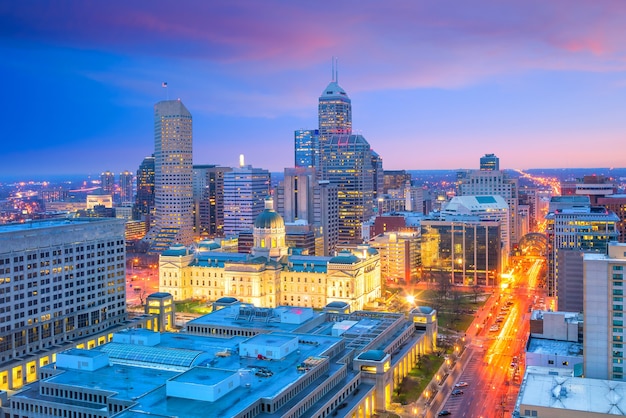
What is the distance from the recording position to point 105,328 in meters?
126

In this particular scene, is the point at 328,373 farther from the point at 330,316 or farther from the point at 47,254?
the point at 47,254

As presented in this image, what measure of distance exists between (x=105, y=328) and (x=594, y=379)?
83097 mm

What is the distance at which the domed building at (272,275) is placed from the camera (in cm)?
16138

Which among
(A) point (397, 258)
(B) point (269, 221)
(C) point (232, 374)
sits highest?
(B) point (269, 221)

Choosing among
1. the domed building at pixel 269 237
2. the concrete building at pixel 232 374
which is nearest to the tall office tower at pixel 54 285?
the concrete building at pixel 232 374

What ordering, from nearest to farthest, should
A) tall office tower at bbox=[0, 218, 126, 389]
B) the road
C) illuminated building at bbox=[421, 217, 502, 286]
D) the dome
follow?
the road, tall office tower at bbox=[0, 218, 126, 389], the dome, illuminated building at bbox=[421, 217, 502, 286]

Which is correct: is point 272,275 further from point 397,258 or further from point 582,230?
point 582,230

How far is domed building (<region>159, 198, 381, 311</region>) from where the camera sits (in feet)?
529

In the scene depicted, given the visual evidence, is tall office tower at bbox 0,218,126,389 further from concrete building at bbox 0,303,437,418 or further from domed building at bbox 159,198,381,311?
domed building at bbox 159,198,381,311

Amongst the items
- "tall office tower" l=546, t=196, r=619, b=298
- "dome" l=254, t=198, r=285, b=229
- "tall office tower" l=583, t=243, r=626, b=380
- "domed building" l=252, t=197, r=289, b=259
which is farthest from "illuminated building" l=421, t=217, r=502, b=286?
"tall office tower" l=583, t=243, r=626, b=380

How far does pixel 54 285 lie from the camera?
380ft

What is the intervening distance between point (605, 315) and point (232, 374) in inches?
1708

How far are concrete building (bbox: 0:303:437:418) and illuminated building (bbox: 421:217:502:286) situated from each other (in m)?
76.5

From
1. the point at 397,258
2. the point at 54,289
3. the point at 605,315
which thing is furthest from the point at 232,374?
the point at 397,258
